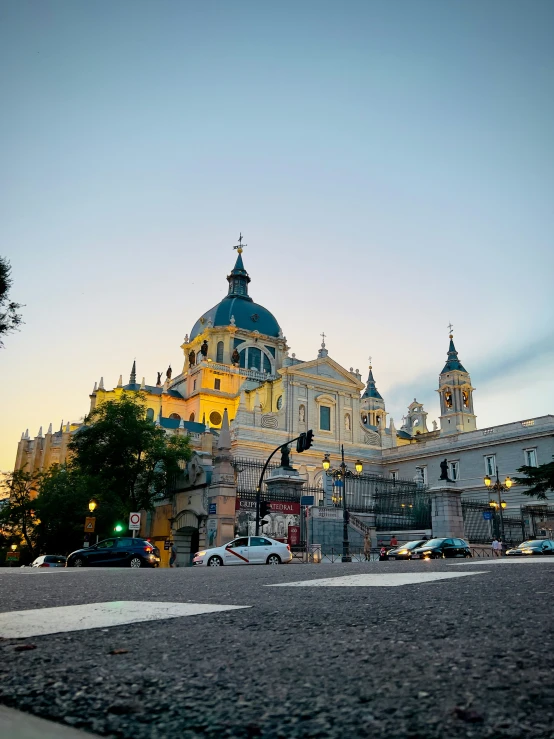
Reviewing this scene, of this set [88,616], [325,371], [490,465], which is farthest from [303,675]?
[325,371]

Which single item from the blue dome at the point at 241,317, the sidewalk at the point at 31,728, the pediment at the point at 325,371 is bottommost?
the sidewalk at the point at 31,728

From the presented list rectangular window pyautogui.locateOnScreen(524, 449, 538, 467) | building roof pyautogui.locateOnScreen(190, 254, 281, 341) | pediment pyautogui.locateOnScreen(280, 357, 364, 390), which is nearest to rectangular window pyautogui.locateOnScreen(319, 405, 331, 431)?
pediment pyautogui.locateOnScreen(280, 357, 364, 390)

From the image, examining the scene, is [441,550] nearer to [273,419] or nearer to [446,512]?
[446,512]

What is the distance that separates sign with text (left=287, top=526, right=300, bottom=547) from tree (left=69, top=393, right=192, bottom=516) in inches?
360

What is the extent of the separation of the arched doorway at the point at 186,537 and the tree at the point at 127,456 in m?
4.55

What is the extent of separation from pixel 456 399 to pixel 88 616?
7539 cm


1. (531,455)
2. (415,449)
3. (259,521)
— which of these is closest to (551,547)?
(259,521)

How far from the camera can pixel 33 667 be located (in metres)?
2.38

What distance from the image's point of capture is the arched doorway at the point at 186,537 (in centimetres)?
2811

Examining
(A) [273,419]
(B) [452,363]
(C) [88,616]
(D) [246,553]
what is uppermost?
(B) [452,363]

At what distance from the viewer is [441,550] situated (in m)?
23.9

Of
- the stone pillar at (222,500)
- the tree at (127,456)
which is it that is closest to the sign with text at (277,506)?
the stone pillar at (222,500)

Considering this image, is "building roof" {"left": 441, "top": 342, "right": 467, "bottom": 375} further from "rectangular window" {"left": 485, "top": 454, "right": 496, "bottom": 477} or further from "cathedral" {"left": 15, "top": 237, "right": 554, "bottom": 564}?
"rectangular window" {"left": 485, "top": 454, "right": 496, "bottom": 477}

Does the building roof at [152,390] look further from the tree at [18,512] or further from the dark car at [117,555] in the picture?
the dark car at [117,555]
